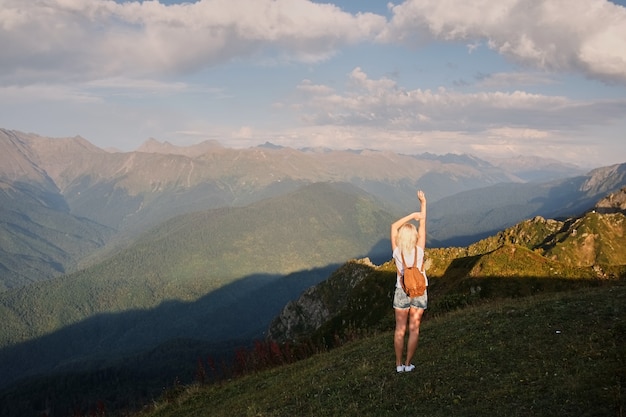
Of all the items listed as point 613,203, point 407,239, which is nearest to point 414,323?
point 407,239

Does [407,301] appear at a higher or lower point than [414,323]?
higher

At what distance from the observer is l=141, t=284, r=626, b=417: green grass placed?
10.9 metres

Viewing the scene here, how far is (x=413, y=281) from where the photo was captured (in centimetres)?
1371

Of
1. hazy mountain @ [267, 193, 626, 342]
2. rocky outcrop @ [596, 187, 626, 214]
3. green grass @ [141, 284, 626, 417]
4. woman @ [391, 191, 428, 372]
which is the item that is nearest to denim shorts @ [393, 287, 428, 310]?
woman @ [391, 191, 428, 372]

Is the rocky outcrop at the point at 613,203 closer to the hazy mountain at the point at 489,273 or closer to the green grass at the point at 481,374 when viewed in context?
the hazy mountain at the point at 489,273

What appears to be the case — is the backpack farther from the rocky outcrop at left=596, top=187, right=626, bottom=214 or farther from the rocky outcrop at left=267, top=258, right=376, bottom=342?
the rocky outcrop at left=596, top=187, right=626, bottom=214

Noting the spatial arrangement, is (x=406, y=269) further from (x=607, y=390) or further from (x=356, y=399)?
(x=607, y=390)

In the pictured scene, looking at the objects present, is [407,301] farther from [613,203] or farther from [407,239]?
[613,203]

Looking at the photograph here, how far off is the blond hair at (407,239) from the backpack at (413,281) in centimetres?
42

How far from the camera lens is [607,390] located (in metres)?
10.2

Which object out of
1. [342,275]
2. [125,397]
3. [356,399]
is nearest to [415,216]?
[356,399]

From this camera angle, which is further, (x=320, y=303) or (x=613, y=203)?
(x=613, y=203)

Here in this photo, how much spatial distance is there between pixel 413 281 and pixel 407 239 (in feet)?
4.38

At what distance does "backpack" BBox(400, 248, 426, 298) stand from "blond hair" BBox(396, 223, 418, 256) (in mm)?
422
